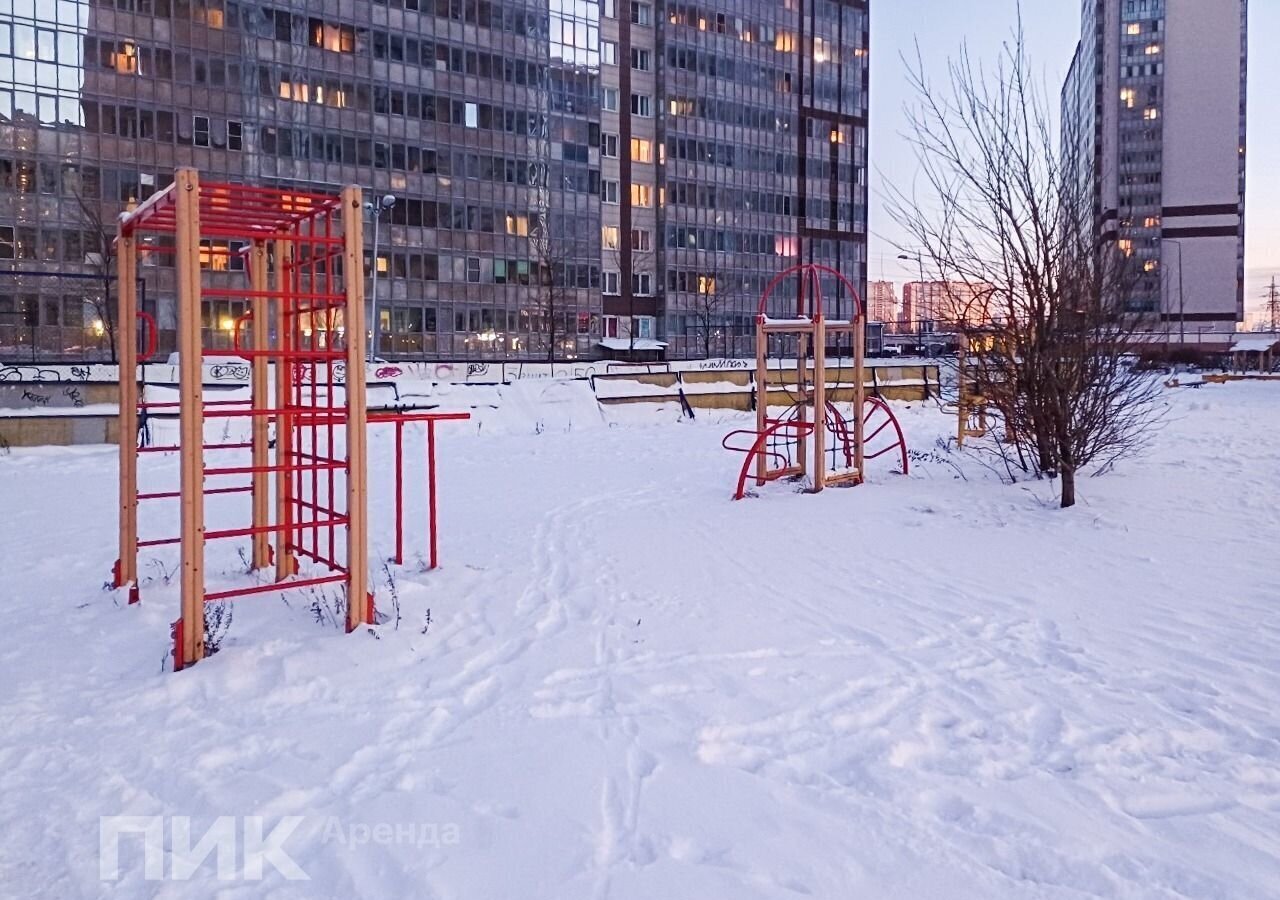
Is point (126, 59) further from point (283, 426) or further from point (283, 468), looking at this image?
point (283, 468)

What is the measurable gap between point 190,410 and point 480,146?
62.3 meters

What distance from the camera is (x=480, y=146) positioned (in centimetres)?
6400

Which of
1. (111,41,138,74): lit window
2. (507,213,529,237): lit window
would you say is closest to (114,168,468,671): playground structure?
(111,41,138,74): lit window

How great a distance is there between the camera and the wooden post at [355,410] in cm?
578

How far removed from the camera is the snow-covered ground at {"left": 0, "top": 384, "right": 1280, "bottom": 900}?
3.40 m

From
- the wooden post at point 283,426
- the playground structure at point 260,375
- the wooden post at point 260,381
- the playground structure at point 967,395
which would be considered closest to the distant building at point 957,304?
the playground structure at point 967,395

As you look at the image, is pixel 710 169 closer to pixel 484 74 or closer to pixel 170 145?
pixel 484 74

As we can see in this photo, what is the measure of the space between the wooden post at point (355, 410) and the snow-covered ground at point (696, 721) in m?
0.32

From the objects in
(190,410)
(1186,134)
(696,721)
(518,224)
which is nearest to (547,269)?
(518,224)

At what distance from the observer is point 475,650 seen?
5801 mm

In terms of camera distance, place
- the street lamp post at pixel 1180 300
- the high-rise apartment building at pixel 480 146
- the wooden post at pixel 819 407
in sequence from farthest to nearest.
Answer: the high-rise apartment building at pixel 480 146 < the street lamp post at pixel 1180 300 < the wooden post at pixel 819 407

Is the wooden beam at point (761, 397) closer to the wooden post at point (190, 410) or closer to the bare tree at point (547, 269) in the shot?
the wooden post at point (190, 410)

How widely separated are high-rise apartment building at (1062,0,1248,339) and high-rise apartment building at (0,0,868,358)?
47.4 meters

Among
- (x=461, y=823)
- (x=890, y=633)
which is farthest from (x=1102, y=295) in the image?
(x=461, y=823)
